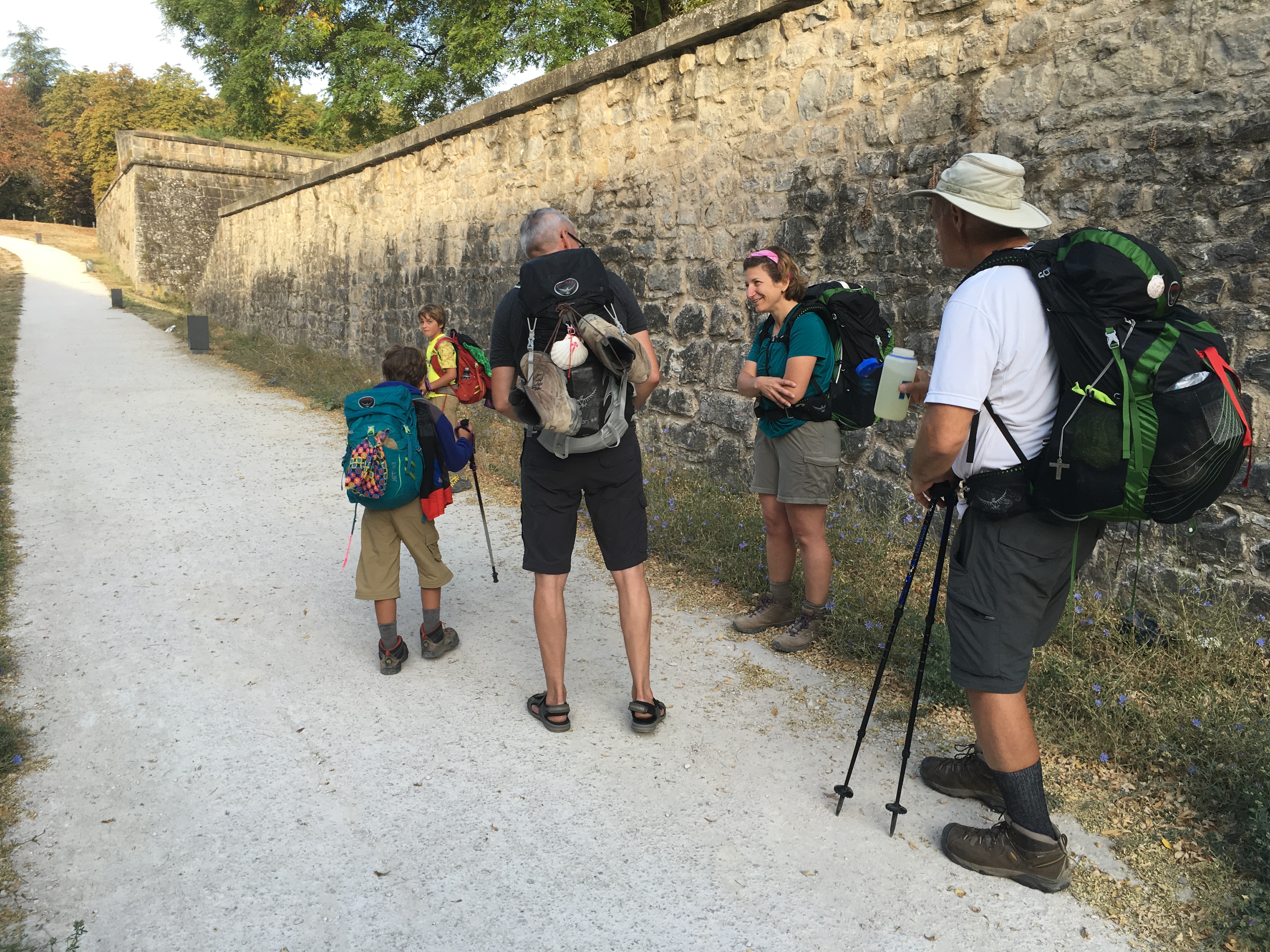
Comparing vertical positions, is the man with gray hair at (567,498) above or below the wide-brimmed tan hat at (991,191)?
below

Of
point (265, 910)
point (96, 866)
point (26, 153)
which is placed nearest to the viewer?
point (265, 910)

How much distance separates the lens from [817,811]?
274 cm

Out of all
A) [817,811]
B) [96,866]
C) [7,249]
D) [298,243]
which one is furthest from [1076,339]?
[7,249]

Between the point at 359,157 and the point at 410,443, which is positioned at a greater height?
the point at 359,157

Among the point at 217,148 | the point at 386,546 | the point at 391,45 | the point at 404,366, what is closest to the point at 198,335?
the point at 391,45

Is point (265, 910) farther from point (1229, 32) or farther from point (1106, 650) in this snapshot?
point (1229, 32)

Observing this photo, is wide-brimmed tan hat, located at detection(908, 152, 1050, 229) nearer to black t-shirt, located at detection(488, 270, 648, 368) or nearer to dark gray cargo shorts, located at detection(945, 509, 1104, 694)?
dark gray cargo shorts, located at detection(945, 509, 1104, 694)

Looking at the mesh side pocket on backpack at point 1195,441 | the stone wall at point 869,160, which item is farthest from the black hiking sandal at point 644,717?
the stone wall at point 869,160

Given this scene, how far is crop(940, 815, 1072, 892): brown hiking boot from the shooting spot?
93.1 inches

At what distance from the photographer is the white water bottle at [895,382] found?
8.10 ft

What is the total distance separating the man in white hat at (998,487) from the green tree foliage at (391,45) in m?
13.9

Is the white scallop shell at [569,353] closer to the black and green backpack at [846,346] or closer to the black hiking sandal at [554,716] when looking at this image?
the black and green backpack at [846,346]

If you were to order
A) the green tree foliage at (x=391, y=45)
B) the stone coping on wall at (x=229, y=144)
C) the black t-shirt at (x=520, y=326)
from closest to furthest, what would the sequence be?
the black t-shirt at (x=520, y=326) < the green tree foliage at (x=391, y=45) < the stone coping on wall at (x=229, y=144)

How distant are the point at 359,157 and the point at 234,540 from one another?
27.1ft
